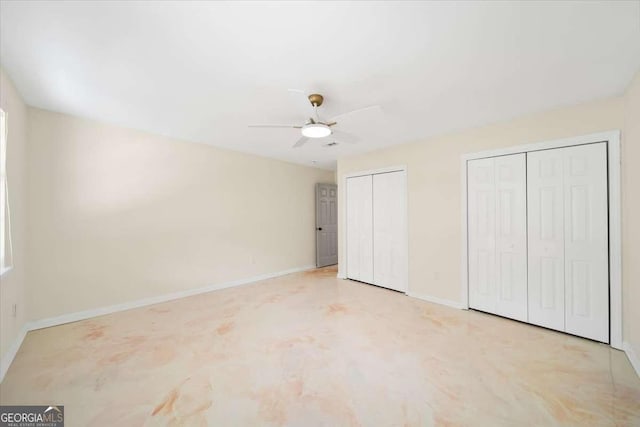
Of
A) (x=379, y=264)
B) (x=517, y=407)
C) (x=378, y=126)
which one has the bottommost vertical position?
(x=517, y=407)

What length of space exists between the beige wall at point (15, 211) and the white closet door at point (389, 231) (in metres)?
4.34

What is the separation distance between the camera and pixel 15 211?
2.46m

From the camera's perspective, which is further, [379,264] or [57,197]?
[379,264]

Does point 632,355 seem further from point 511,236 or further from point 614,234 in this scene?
point 511,236

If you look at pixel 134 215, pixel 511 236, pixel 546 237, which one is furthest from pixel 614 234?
pixel 134 215

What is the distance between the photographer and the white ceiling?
1484 millimetres

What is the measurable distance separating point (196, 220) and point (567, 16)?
4529 mm

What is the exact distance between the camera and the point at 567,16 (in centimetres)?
150

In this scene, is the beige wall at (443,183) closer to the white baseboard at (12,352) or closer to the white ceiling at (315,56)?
the white ceiling at (315,56)

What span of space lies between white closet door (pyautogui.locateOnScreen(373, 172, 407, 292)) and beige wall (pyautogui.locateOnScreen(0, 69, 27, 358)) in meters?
4.34

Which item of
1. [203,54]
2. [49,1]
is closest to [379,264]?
[203,54]

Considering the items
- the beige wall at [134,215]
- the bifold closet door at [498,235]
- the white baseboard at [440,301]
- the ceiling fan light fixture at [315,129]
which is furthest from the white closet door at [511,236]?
the beige wall at [134,215]

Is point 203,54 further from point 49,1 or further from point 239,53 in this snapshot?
point 49,1

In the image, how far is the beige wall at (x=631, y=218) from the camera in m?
2.15
